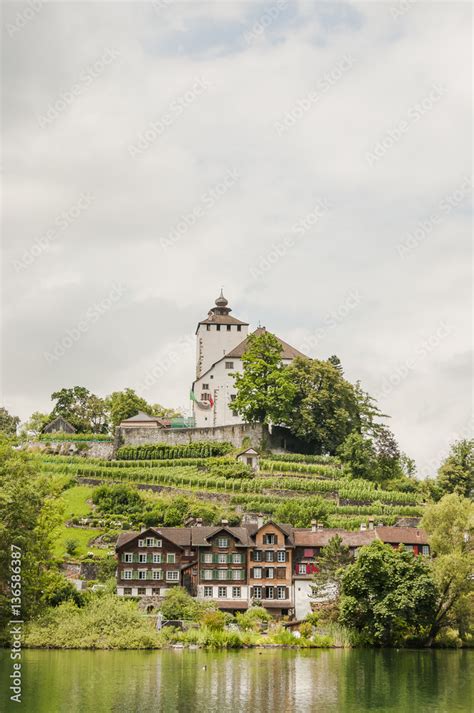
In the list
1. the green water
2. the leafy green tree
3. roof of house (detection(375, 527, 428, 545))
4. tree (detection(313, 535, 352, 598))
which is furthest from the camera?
roof of house (detection(375, 527, 428, 545))

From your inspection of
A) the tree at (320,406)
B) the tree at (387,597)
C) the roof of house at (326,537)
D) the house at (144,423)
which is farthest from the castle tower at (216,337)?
the tree at (387,597)

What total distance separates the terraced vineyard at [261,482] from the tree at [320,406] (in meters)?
2.60

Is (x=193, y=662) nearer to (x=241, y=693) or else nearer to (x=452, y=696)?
(x=241, y=693)

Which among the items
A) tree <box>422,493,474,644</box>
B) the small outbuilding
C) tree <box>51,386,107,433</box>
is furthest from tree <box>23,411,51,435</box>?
tree <box>422,493,474,644</box>

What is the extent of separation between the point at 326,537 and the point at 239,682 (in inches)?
1289

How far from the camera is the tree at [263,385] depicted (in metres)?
98.3

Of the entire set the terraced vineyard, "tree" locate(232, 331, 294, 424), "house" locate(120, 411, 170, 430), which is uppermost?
"tree" locate(232, 331, 294, 424)

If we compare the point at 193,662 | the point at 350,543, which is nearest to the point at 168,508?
the point at 350,543

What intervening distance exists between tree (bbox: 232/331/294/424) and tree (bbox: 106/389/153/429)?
22.0 metres

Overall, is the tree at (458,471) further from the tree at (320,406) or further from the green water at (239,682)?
the green water at (239,682)

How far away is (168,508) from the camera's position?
270ft

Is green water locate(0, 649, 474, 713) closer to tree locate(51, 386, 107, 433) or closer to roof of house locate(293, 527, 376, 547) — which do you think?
roof of house locate(293, 527, 376, 547)

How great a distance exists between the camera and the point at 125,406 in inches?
4759

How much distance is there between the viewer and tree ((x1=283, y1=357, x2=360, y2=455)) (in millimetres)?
97938
